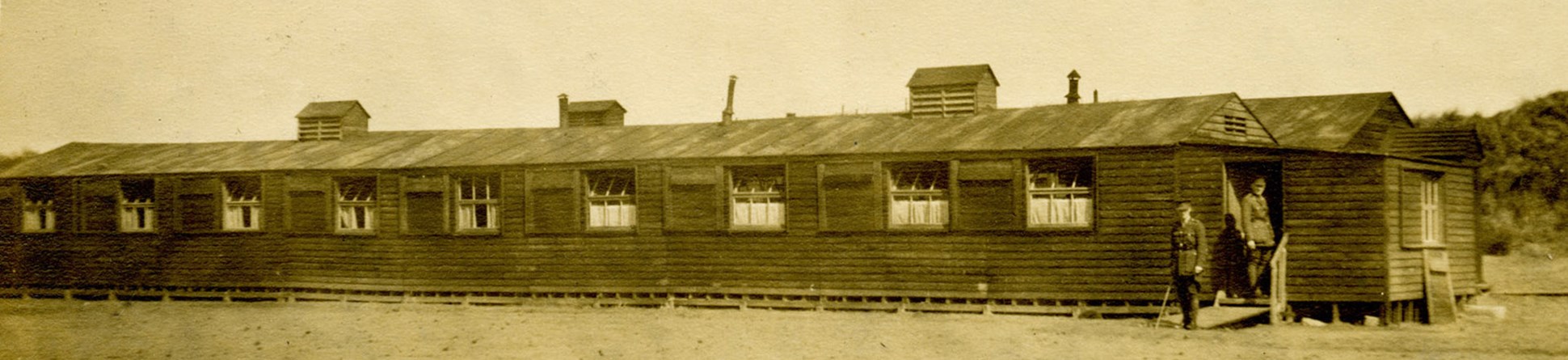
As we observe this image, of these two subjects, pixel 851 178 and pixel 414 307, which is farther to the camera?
pixel 414 307

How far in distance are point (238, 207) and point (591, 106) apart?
25.6ft

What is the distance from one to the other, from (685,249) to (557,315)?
270cm

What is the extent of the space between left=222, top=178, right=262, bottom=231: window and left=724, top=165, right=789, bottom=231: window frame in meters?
11.1

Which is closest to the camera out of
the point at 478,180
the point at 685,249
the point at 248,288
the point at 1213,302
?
the point at 1213,302

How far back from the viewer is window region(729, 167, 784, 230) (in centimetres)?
2342

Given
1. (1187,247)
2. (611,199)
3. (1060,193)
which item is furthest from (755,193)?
(1187,247)

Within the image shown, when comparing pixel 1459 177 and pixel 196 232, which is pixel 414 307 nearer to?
pixel 196 232

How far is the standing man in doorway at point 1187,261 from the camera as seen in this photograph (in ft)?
57.5

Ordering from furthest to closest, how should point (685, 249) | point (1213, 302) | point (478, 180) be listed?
point (478, 180) → point (685, 249) → point (1213, 302)

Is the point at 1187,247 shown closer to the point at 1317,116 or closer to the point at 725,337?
the point at 725,337

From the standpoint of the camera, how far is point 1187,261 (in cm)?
1762

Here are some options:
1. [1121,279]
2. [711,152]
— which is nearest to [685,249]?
[711,152]

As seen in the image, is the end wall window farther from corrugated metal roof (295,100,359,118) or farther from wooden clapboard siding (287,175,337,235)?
corrugated metal roof (295,100,359,118)

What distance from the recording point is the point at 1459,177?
21547 millimetres
